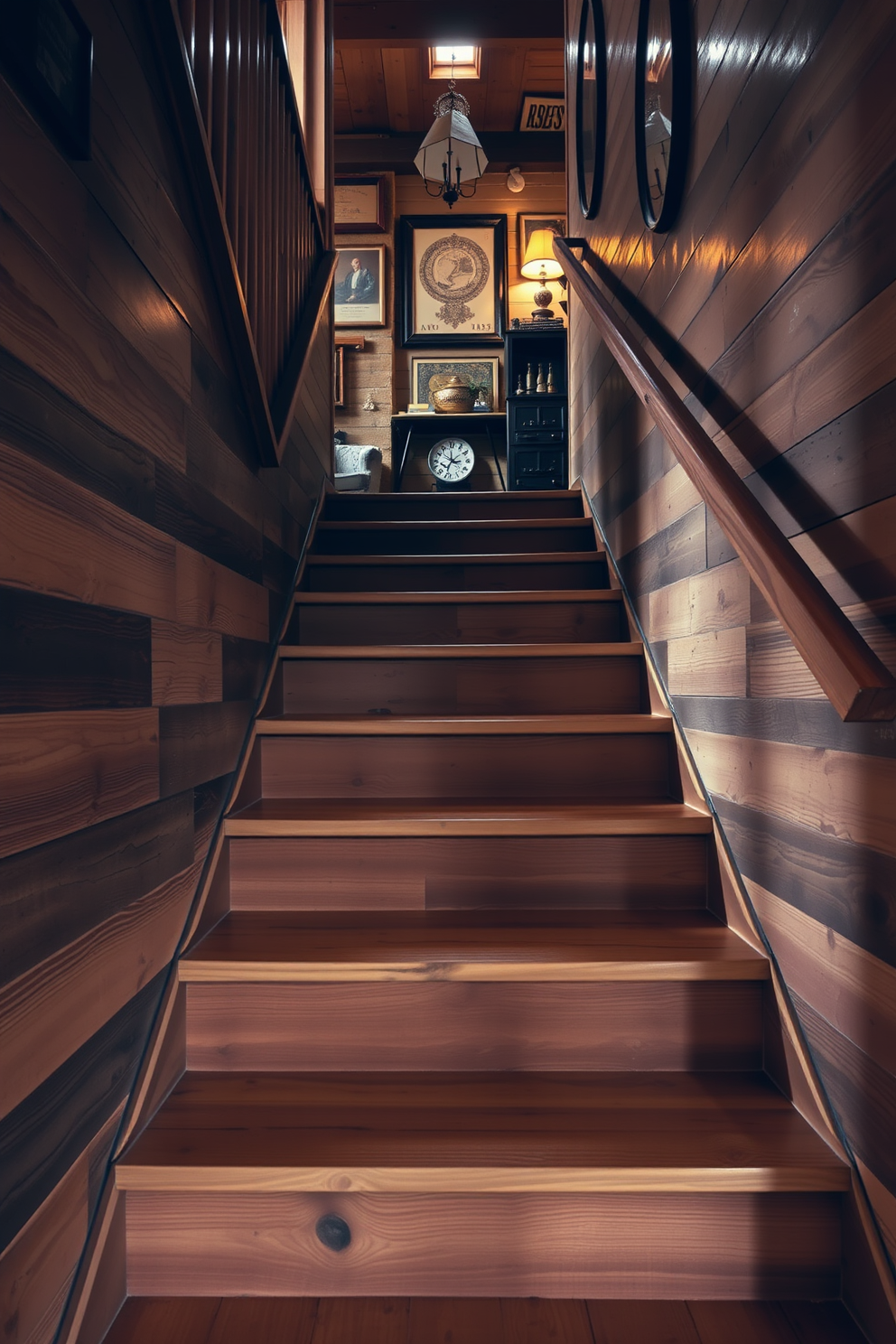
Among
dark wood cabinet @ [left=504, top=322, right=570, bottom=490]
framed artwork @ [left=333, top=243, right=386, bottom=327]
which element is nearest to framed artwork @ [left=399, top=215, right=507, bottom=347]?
framed artwork @ [left=333, top=243, right=386, bottom=327]

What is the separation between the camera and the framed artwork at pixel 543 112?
5.78 metres

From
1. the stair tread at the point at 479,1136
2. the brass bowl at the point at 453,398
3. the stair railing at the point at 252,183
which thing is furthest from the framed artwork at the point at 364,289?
the stair tread at the point at 479,1136

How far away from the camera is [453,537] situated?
9.80 ft

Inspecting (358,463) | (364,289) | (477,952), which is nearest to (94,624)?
(477,952)

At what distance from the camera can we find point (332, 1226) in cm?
117

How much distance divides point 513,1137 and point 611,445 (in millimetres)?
2090

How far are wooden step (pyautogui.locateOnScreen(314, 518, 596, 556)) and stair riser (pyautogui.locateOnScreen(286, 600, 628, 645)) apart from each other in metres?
0.52

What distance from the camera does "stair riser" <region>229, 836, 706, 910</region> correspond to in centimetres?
170

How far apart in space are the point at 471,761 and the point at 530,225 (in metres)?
5.64

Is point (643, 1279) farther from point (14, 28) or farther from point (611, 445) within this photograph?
point (611, 445)

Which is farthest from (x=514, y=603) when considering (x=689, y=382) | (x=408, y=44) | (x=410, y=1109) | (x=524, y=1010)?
(x=408, y=44)

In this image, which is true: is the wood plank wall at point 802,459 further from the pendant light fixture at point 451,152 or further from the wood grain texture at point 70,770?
the pendant light fixture at point 451,152

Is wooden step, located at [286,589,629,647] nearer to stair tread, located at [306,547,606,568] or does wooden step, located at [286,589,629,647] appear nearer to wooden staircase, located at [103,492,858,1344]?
stair tread, located at [306,547,606,568]

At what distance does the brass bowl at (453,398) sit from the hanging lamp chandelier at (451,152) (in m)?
1.33
